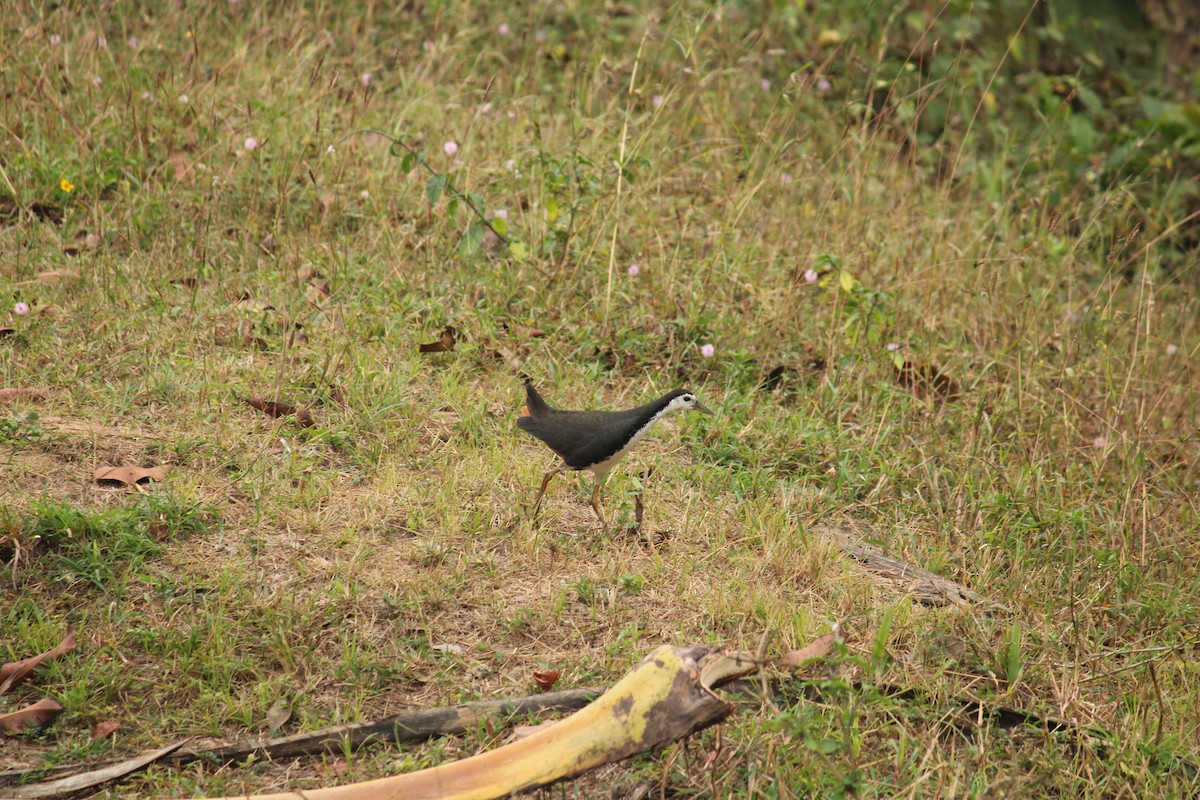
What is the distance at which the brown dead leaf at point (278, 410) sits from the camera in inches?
172

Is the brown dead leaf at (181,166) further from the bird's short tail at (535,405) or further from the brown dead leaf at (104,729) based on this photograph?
the brown dead leaf at (104,729)

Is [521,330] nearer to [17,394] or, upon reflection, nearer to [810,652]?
[17,394]

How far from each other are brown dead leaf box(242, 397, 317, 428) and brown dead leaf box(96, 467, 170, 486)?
0.55m

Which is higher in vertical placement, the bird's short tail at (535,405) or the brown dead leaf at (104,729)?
the bird's short tail at (535,405)

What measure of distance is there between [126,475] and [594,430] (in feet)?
5.28

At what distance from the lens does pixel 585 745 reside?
2717mm

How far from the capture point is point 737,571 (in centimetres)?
392

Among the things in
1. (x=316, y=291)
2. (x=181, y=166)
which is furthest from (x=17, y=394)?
(x=181, y=166)

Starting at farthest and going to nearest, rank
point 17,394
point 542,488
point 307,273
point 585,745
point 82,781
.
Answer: point 307,273 < point 17,394 < point 542,488 < point 82,781 < point 585,745

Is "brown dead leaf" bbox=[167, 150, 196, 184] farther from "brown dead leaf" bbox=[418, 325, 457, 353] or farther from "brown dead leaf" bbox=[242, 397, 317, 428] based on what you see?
"brown dead leaf" bbox=[242, 397, 317, 428]

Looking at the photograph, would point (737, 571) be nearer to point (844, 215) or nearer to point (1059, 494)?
point (1059, 494)

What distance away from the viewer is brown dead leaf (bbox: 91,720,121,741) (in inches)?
119

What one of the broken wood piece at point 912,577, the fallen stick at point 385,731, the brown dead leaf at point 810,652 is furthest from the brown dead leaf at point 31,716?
the broken wood piece at point 912,577

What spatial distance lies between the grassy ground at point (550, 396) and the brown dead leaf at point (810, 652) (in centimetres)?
12
